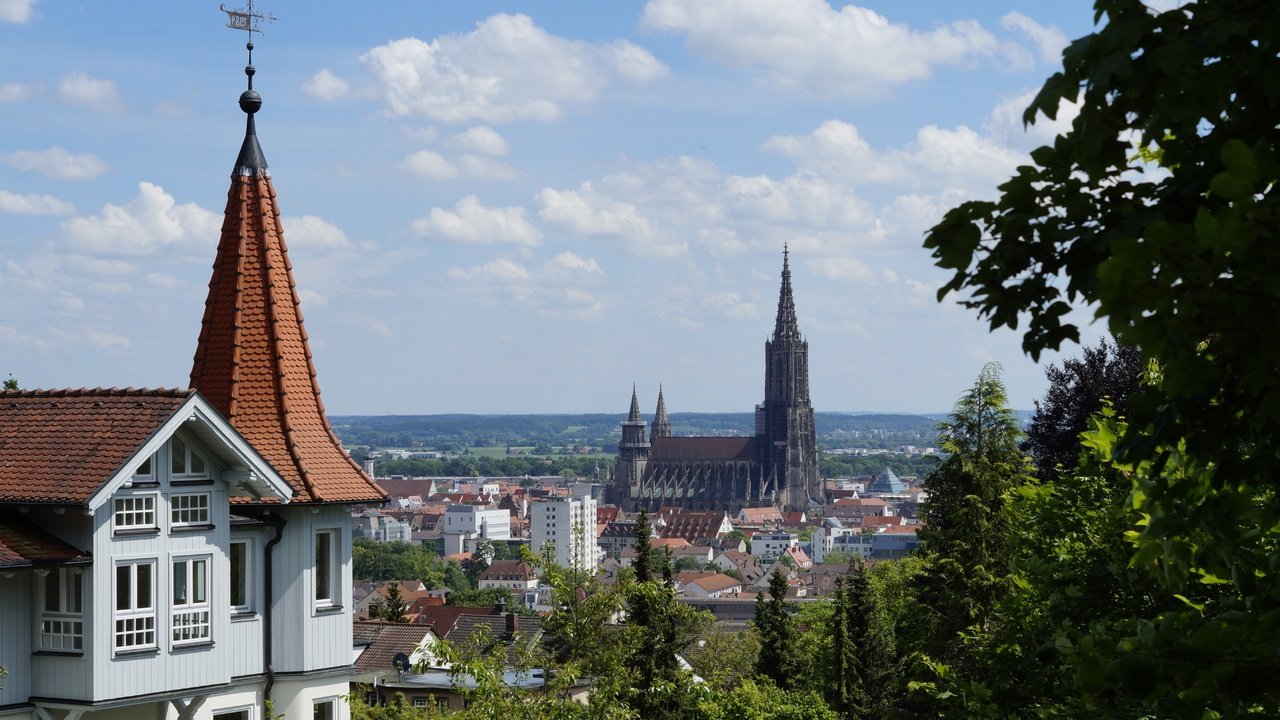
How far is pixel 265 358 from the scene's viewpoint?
17547mm

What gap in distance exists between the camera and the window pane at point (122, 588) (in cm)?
1465

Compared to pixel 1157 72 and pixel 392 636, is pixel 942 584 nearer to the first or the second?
pixel 392 636

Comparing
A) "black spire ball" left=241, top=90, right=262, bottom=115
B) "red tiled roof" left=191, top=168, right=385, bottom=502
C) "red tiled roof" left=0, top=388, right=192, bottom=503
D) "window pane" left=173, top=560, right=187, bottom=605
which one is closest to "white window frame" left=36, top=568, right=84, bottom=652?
"red tiled roof" left=0, top=388, right=192, bottom=503

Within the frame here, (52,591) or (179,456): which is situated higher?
(179,456)

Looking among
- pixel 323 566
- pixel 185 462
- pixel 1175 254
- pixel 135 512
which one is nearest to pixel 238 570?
pixel 323 566

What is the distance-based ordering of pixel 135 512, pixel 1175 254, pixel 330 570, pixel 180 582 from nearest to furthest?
pixel 1175 254
pixel 135 512
pixel 180 582
pixel 330 570

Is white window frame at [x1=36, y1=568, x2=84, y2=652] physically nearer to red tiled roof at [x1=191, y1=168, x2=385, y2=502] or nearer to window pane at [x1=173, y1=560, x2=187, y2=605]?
window pane at [x1=173, y1=560, x2=187, y2=605]

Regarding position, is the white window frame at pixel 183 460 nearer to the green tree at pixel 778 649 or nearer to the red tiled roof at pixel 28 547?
the red tiled roof at pixel 28 547

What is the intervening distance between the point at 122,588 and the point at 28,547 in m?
0.94

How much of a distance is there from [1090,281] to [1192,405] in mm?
522

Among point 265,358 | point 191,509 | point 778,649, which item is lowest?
point 778,649

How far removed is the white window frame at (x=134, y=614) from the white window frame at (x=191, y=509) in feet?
1.73

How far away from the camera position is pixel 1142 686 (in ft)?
15.6

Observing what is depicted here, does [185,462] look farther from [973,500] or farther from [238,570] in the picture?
[973,500]
